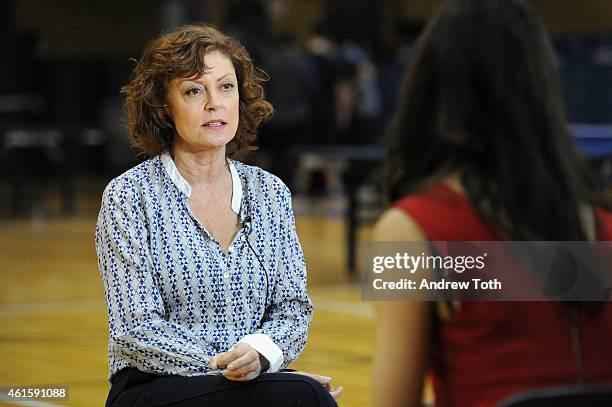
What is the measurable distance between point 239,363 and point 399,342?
1.08m

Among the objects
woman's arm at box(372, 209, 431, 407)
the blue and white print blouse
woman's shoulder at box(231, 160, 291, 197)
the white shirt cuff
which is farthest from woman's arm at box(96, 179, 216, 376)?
woman's arm at box(372, 209, 431, 407)

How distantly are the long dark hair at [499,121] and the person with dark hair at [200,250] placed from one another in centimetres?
116

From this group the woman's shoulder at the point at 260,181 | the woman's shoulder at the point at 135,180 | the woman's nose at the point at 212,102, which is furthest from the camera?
the woman's shoulder at the point at 260,181

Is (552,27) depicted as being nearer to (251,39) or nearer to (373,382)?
(251,39)

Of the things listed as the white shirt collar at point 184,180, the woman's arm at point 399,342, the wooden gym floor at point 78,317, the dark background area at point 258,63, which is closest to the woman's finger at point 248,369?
the white shirt collar at point 184,180

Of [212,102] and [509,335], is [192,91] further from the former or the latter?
[509,335]

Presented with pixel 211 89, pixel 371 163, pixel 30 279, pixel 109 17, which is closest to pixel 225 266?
pixel 211 89

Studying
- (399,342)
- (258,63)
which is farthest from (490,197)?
(258,63)

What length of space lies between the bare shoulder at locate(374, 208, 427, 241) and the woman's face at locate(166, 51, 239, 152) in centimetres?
134

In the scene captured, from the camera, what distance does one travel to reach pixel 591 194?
64.4 inches

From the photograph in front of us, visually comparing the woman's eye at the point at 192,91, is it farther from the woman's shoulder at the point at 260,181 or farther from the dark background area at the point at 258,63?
the dark background area at the point at 258,63

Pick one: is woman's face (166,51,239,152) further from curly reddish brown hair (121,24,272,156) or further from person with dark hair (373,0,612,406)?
person with dark hair (373,0,612,406)

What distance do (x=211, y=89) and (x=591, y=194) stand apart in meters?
1.46

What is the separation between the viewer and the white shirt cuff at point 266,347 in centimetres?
272
